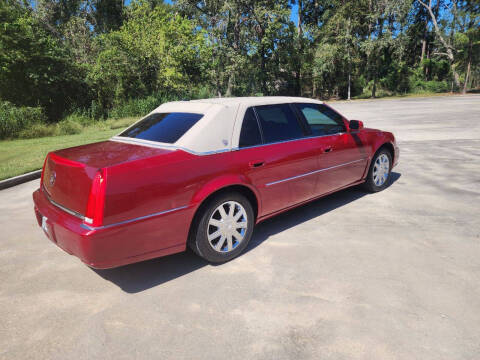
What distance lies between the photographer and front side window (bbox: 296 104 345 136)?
429 cm

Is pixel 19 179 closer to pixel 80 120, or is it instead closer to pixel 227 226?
pixel 227 226

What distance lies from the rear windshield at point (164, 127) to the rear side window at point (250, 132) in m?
0.47

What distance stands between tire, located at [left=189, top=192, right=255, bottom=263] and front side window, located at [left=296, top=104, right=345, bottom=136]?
1.50 m

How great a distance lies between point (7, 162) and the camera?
8586mm

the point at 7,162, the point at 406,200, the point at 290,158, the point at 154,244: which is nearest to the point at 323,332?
the point at 154,244

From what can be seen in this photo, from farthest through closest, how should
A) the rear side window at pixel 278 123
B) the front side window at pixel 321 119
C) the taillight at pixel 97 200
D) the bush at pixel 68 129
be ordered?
the bush at pixel 68 129 < the front side window at pixel 321 119 < the rear side window at pixel 278 123 < the taillight at pixel 97 200

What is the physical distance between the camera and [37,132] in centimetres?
1384

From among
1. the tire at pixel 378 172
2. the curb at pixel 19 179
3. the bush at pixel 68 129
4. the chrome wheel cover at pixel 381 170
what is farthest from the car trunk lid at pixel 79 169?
the bush at pixel 68 129

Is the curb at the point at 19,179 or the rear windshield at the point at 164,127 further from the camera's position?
the curb at the point at 19,179

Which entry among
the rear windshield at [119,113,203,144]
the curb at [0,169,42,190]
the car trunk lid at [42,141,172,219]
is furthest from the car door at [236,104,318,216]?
the curb at [0,169,42,190]

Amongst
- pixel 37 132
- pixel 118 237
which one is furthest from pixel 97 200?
pixel 37 132

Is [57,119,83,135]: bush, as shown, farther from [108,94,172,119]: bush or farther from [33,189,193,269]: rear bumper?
[33,189,193,269]: rear bumper

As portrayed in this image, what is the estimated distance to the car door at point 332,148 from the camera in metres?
4.29

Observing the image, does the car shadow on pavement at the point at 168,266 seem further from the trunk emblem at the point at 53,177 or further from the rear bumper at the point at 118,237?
the trunk emblem at the point at 53,177
